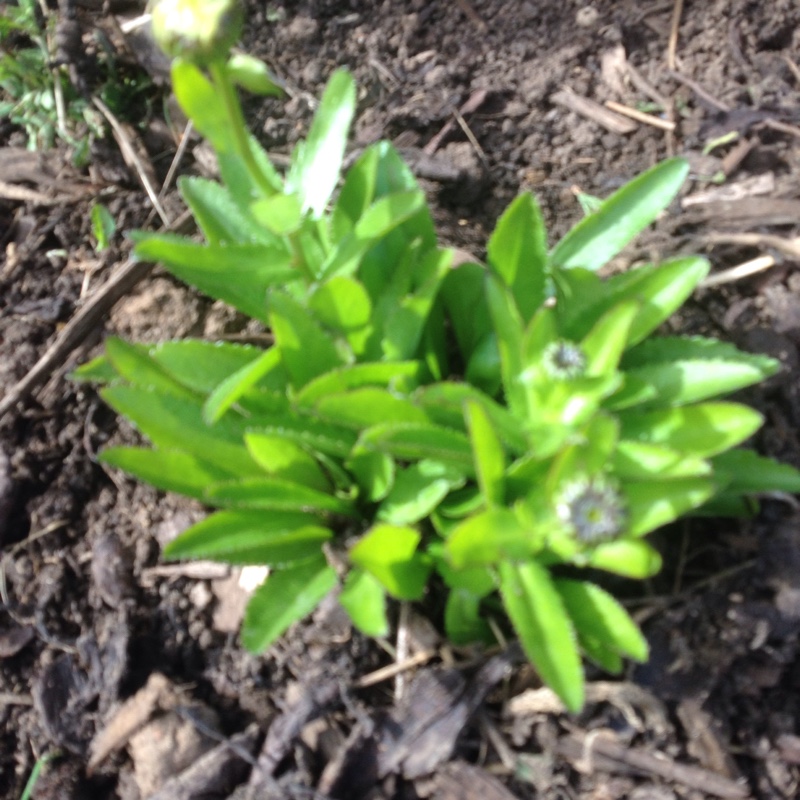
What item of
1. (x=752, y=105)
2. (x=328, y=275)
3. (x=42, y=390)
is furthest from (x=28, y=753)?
(x=752, y=105)

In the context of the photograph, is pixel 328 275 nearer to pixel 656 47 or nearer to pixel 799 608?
pixel 799 608

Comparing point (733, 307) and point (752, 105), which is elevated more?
point (752, 105)

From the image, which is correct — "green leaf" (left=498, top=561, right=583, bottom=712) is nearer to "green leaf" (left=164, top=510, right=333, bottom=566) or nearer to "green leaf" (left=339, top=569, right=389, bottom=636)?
"green leaf" (left=339, top=569, right=389, bottom=636)

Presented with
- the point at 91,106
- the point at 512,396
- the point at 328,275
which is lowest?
the point at 512,396

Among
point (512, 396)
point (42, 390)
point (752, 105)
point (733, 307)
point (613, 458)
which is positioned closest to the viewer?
point (613, 458)

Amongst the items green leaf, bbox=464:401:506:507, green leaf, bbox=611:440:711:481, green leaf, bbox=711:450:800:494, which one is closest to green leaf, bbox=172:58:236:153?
green leaf, bbox=464:401:506:507

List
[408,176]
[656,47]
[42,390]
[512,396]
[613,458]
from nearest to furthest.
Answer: [613,458] < [512,396] < [408,176] < [42,390] < [656,47]
